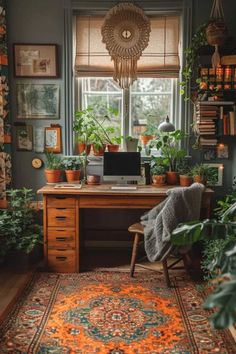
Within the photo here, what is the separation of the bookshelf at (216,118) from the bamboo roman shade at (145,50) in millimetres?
553

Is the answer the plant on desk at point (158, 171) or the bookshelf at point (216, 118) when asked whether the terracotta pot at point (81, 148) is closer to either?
the plant on desk at point (158, 171)

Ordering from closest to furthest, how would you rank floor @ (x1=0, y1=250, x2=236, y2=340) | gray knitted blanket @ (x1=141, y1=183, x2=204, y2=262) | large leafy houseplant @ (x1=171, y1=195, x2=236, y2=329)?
large leafy houseplant @ (x1=171, y1=195, x2=236, y2=329), floor @ (x1=0, y1=250, x2=236, y2=340), gray knitted blanket @ (x1=141, y1=183, x2=204, y2=262)

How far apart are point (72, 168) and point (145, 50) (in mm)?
1462

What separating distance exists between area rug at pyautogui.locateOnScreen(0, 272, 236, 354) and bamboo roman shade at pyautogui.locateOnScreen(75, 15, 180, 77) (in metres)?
2.11

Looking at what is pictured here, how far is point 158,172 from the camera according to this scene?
4.17m

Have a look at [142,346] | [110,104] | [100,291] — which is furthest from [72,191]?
[142,346]

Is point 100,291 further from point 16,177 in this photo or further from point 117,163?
point 16,177

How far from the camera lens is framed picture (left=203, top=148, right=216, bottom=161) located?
4273 mm

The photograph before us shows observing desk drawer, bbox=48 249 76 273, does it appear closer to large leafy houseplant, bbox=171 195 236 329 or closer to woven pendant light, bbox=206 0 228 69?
large leafy houseplant, bbox=171 195 236 329

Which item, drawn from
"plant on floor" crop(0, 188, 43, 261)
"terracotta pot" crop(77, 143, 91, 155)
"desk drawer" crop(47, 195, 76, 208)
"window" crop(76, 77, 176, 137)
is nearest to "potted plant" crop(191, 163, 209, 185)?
"window" crop(76, 77, 176, 137)

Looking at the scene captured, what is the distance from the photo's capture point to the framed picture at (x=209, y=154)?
4.27m

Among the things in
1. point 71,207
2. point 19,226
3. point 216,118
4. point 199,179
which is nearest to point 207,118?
point 216,118

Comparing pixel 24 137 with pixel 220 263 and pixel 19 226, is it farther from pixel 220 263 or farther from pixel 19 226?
pixel 220 263

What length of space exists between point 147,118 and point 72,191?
1.30 meters
